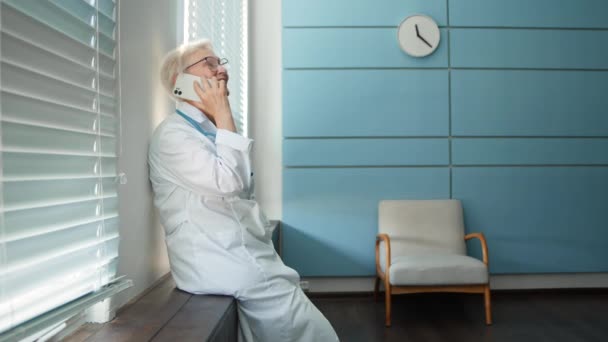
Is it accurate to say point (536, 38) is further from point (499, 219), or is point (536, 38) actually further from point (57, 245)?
point (57, 245)

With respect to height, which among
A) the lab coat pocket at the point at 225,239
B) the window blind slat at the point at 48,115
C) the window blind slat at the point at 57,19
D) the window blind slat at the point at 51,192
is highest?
the window blind slat at the point at 57,19

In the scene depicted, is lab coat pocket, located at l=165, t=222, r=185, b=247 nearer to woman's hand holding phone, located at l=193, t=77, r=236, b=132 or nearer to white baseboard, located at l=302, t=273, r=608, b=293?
woman's hand holding phone, located at l=193, t=77, r=236, b=132

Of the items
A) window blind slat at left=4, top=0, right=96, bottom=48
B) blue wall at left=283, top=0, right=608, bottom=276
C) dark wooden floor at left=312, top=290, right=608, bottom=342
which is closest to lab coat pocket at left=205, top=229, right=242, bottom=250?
window blind slat at left=4, top=0, right=96, bottom=48

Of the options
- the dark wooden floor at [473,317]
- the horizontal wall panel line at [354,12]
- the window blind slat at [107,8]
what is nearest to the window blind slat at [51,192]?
the window blind slat at [107,8]

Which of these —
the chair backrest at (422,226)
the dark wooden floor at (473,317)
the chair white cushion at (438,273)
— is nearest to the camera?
the dark wooden floor at (473,317)

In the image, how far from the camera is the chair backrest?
388cm

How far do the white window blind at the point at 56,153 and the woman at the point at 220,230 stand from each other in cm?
31

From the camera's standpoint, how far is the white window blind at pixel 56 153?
0.96 metres

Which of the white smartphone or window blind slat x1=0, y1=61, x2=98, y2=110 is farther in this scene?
the white smartphone

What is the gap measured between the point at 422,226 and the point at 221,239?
254cm

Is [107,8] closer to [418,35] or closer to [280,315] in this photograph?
[280,315]

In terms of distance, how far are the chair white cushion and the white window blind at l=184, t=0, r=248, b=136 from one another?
5.17ft

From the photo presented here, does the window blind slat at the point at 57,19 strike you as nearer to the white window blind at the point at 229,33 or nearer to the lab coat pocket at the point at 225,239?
the lab coat pocket at the point at 225,239

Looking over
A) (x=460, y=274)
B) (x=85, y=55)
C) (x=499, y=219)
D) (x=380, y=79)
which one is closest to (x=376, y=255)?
(x=460, y=274)
